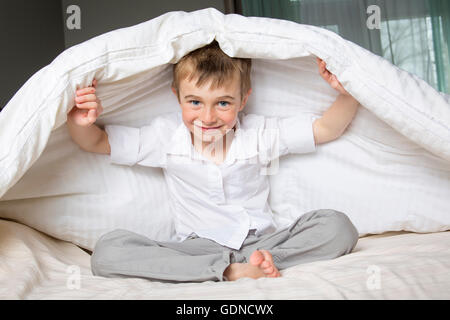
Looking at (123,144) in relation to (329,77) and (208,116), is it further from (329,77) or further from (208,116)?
(329,77)

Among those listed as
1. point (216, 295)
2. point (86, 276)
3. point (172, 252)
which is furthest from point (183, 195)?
point (216, 295)

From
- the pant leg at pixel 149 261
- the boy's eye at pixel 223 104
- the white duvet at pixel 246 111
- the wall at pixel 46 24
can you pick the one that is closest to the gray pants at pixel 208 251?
the pant leg at pixel 149 261

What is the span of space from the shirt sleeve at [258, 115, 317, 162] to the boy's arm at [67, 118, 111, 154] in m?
0.38

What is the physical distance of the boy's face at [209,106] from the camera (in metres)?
1.18

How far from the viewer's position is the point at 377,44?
13.9ft

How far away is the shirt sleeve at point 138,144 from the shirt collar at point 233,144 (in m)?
0.03

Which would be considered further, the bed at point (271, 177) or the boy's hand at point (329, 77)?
the boy's hand at point (329, 77)

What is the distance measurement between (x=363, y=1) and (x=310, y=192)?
10.9ft

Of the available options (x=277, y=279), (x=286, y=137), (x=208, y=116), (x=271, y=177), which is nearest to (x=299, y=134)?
(x=286, y=137)

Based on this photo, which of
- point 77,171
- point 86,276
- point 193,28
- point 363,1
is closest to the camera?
point 86,276

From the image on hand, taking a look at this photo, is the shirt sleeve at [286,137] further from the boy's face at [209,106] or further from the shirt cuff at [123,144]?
the shirt cuff at [123,144]

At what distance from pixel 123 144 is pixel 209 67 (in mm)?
283

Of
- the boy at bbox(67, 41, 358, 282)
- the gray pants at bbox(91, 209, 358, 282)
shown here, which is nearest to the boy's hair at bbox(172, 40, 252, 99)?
the boy at bbox(67, 41, 358, 282)

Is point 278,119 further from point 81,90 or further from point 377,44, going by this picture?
point 377,44
